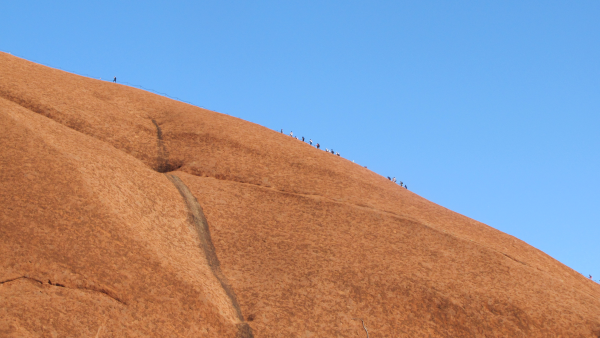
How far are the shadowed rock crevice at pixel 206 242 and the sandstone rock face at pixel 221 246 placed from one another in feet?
0.36

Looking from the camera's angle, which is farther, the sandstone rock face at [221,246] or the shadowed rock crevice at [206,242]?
the shadowed rock crevice at [206,242]

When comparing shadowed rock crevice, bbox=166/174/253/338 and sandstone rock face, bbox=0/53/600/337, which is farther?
shadowed rock crevice, bbox=166/174/253/338

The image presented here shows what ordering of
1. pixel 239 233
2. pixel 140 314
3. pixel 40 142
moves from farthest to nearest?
1. pixel 239 233
2. pixel 40 142
3. pixel 140 314

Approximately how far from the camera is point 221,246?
104 feet

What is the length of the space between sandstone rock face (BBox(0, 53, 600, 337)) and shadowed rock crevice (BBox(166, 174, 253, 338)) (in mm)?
108

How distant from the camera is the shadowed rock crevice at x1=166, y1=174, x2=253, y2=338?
25900 millimetres

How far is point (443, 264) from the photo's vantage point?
108ft

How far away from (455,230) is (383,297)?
11.7m

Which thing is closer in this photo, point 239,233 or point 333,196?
point 239,233

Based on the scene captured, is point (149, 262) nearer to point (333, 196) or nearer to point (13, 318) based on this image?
point (13, 318)

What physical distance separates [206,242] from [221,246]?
919 millimetres

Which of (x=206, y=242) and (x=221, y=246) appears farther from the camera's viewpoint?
(x=221, y=246)

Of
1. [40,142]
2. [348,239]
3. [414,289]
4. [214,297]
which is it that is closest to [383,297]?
[414,289]

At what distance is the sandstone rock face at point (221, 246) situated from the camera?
23.9 m
